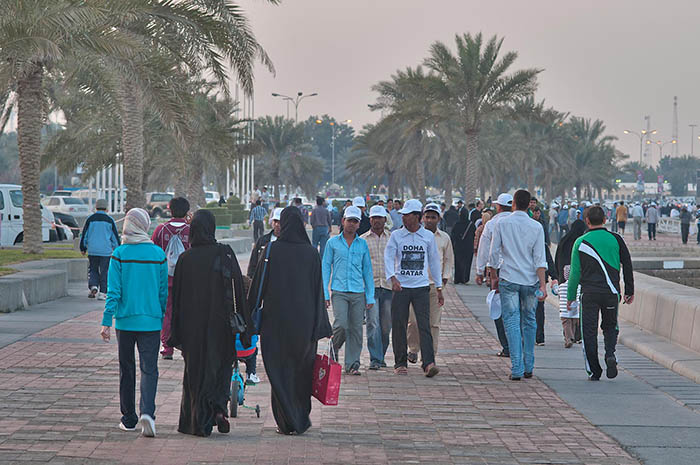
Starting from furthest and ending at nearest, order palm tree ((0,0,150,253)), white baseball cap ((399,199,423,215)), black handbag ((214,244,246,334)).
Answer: palm tree ((0,0,150,253))
white baseball cap ((399,199,423,215))
black handbag ((214,244,246,334))

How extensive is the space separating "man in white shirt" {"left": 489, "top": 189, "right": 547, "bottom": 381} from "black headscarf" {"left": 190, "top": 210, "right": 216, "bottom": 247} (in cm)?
362

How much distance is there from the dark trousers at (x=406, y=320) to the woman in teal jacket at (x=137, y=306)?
3408 millimetres

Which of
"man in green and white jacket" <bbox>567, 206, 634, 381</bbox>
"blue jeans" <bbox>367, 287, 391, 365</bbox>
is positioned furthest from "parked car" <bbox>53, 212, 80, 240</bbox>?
"man in green and white jacket" <bbox>567, 206, 634, 381</bbox>

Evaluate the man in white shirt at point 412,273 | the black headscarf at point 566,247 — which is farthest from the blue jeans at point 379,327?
the black headscarf at point 566,247

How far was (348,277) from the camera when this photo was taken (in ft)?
32.0

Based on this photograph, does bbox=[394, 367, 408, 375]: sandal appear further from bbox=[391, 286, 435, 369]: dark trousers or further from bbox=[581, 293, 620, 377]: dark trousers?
bbox=[581, 293, 620, 377]: dark trousers

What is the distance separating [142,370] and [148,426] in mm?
394

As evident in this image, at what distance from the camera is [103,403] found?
328 inches

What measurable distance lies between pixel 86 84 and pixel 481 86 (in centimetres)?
1980

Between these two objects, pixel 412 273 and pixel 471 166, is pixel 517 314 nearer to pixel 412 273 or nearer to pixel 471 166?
pixel 412 273

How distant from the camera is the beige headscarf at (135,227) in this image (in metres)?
7.09

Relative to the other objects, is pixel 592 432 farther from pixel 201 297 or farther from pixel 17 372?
pixel 17 372

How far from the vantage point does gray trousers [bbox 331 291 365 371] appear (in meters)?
9.80

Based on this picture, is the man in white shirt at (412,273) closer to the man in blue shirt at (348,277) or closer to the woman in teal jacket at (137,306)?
the man in blue shirt at (348,277)
